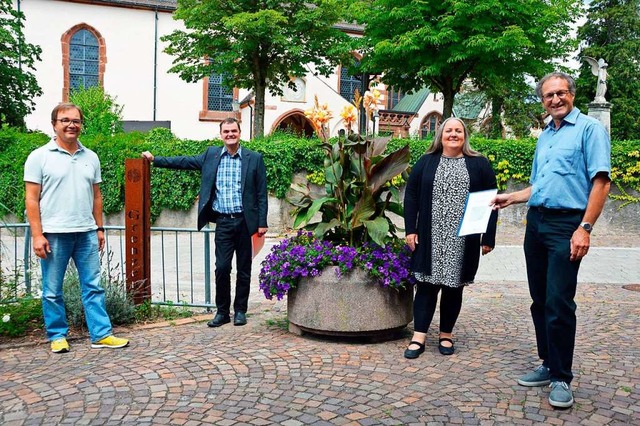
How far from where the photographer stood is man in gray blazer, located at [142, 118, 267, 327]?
6.24 metres

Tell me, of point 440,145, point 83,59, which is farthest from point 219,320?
point 83,59

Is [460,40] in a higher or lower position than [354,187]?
higher

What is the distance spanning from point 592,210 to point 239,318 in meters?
3.58

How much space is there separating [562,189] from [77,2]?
30895 mm

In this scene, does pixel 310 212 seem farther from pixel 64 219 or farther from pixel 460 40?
pixel 460 40

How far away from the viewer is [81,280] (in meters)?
5.51

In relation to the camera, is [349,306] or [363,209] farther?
[363,209]

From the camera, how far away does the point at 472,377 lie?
15.4ft

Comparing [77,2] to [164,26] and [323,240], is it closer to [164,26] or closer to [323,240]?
[164,26]

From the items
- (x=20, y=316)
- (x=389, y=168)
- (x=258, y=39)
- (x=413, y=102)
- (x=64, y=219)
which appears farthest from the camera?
(x=413, y=102)

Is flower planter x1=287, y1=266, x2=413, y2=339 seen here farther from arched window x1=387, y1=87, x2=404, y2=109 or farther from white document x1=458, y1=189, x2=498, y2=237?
arched window x1=387, y1=87, x2=404, y2=109

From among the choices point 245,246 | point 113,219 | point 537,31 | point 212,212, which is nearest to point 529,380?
point 245,246

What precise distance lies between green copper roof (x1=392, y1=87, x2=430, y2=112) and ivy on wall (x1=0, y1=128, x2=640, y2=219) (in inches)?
967

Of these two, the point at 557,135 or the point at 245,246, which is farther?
the point at 245,246
